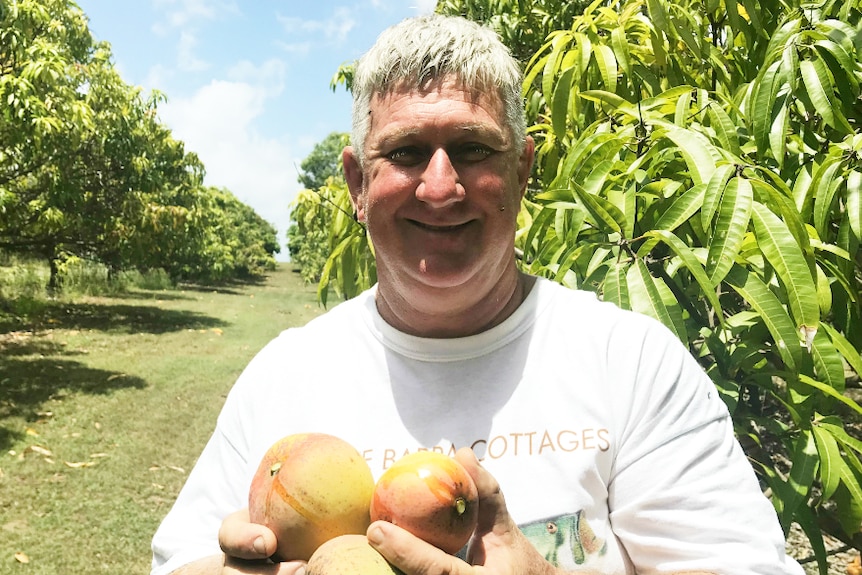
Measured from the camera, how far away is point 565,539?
4.40 ft

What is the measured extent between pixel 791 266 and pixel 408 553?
1.08 metres

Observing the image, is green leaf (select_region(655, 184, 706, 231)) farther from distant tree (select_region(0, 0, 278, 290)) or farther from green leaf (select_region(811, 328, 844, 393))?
distant tree (select_region(0, 0, 278, 290))

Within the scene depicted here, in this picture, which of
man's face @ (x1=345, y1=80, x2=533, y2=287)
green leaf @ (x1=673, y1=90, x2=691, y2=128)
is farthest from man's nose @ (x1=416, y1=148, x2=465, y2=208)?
green leaf @ (x1=673, y1=90, x2=691, y2=128)

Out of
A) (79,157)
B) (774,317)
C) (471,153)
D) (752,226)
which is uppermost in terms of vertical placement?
(79,157)

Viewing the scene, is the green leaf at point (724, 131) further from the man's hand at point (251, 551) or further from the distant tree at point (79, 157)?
the distant tree at point (79, 157)

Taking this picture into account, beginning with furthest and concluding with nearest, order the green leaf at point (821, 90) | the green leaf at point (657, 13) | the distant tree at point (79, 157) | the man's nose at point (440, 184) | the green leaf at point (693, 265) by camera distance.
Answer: the distant tree at point (79, 157) < the green leaf at point (657, 13) < the green leaf at point (821, 90) < the green leaf at point (693, 265) < the man's nose at point (440, 184)

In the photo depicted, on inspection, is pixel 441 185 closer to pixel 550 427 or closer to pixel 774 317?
pixel 550 427

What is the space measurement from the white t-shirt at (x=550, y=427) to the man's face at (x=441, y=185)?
0.18 meters

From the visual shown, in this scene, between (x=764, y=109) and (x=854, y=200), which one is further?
(x=764, y=109)

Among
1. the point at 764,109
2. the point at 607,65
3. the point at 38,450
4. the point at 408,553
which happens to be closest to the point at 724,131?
the point at 764,109

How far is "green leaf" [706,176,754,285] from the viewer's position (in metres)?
1.59

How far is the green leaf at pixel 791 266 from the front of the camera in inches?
62.4

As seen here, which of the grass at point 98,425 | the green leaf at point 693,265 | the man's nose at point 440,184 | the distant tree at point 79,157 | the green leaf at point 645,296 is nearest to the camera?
the man's nose at point 440,184

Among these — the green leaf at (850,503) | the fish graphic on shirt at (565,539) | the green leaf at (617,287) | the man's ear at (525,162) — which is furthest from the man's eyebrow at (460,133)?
the green leaf at (850,503)
